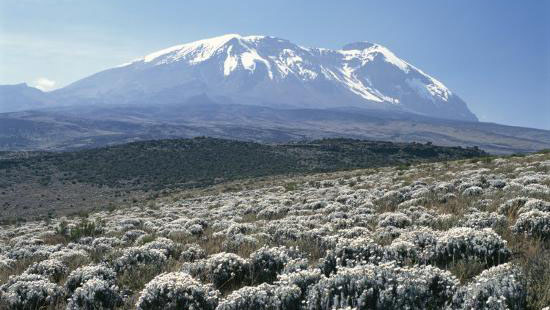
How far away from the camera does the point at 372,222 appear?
1264 cm

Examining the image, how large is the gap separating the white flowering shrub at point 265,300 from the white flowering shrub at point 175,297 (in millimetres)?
372

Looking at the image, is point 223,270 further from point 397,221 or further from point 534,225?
point 397,221

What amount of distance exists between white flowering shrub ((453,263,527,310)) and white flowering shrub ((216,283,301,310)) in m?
1.78

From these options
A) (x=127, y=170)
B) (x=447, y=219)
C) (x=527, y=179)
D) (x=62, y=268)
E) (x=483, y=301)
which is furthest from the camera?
(x=127, y=170)

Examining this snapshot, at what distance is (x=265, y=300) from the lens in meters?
5.17

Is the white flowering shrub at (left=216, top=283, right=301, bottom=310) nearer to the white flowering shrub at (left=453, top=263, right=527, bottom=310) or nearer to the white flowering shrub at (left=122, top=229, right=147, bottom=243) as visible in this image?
the white flowering shrub at (left=453, top=263, right=527, bottom=310)

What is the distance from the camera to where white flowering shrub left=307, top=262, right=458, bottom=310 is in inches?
183

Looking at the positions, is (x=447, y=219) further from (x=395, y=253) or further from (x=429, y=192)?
(x=429, y=192)

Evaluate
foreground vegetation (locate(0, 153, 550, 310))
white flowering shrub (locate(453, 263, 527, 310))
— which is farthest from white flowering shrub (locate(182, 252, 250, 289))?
white flowering shrub (locate(453, 263, 527, 310))

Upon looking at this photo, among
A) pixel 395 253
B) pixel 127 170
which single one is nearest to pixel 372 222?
pixel 395 253

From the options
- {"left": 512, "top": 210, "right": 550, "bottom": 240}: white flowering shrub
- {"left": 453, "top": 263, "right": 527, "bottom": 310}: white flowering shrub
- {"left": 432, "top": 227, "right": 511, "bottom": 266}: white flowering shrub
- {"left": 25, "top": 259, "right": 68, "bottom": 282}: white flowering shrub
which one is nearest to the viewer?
{"left": 453, "top": 263, "right": 527, "bottom": 310}: white flowering shrub

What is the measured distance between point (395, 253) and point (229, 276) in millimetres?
2682

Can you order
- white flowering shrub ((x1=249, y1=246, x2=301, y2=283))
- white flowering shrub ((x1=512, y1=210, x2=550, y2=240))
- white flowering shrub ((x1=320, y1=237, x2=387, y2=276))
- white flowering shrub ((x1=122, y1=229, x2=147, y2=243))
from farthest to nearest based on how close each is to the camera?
white flowering shrub ((x1=122, y1=229, x2=147, y2=243)), white flowering shrub ((x1=512, y1=210, x2=550, y2=240)), white flowering shrub ((x1=249, y1=246, x2=301, y2=283)), white flowering shrub ((x1=320, y1=237, x2=387, y2=276))

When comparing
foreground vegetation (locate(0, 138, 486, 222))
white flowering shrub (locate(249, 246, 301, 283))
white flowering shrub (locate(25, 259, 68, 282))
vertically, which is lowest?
foreground vegetation (locate(0, 138, 486, 222))
